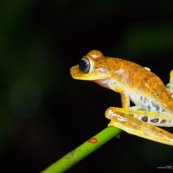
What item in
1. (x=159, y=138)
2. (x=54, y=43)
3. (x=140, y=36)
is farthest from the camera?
(x=54, y=43)

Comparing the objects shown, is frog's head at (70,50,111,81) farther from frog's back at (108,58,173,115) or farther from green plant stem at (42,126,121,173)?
green plant stem at (42,126,121,173)

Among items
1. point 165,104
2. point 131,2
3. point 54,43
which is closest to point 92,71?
point 165,104

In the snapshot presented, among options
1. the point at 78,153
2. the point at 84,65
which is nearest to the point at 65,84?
the point at 84,65

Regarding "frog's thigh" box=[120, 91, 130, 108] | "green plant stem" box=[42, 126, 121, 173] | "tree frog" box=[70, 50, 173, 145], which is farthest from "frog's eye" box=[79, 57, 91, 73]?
"green plant stem" box=[42, 126, 121, 173]

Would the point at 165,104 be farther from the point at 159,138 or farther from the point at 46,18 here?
the point at 46,18

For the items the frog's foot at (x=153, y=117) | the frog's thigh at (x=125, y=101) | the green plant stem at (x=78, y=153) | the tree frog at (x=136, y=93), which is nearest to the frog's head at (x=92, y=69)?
the tree frog at (x=136, y=93)

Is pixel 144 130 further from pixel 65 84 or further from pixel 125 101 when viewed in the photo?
pixel 65 84
